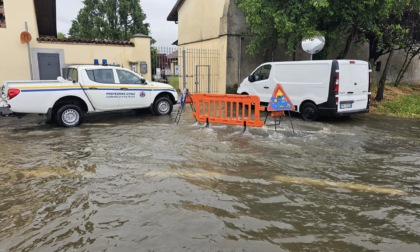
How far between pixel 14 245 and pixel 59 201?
997mm

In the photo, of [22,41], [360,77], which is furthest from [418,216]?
[22,41]

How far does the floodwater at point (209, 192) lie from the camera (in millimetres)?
3387

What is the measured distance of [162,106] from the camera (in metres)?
10.9

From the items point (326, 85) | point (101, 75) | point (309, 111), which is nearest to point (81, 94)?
point (101, 75)

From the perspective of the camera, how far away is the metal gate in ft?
42.6

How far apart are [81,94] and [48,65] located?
17.4 ft

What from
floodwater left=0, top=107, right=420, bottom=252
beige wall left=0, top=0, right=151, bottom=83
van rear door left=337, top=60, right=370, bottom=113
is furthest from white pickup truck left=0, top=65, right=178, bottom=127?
van rear door left=337, top=60, right=370, bottom=113

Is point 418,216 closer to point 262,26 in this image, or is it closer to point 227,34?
point 262,26

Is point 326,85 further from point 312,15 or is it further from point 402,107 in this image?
point 402,107

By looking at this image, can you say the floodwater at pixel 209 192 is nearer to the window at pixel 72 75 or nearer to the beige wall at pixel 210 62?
the window at pixel 72 75

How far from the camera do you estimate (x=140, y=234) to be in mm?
3438

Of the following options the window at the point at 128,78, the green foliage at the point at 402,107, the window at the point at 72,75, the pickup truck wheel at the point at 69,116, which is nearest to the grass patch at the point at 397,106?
the green foliage at the point at 402,107

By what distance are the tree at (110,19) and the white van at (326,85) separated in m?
19.3

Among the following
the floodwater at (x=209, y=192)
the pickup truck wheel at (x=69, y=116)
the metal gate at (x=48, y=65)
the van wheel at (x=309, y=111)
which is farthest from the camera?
the metal gate at (x=48, y=65)
